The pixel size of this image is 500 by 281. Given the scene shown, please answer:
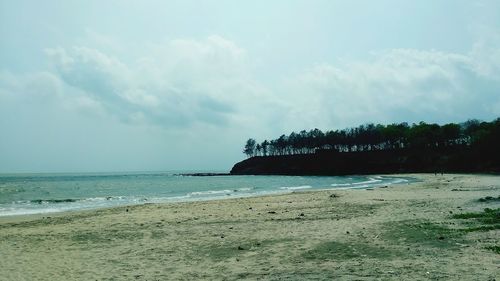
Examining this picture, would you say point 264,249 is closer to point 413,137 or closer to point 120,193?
point 120,193

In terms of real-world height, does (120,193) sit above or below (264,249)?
below

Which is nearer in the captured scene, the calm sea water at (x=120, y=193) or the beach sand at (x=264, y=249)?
the beach sand at (x=264, y=249)

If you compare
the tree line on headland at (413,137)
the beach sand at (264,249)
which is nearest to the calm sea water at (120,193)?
the beach sand at (264,249)

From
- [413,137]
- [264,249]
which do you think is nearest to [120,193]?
[264,249]

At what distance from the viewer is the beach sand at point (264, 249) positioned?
1098 cm

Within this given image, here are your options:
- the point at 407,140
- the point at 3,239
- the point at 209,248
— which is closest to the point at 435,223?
the point at 209,248

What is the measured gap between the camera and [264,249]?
46.9 feet

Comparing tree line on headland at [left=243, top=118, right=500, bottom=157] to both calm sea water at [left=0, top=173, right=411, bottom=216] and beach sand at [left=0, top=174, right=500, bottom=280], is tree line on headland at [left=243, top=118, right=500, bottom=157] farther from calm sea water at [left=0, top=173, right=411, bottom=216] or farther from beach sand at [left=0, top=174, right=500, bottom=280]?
beach sand at [left=0, top=174, right=500, bottom=280]

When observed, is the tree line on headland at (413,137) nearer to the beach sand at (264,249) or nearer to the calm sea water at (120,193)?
the calm sea water at (120,193)

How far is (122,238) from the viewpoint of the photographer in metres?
17.9

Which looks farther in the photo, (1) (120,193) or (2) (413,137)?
(2) (413,137)

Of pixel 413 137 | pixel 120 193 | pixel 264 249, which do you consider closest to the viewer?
pixel 264 249

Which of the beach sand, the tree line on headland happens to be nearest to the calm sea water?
the beach sand

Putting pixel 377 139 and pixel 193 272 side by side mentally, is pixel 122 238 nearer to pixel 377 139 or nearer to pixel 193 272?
pixel 193 272
